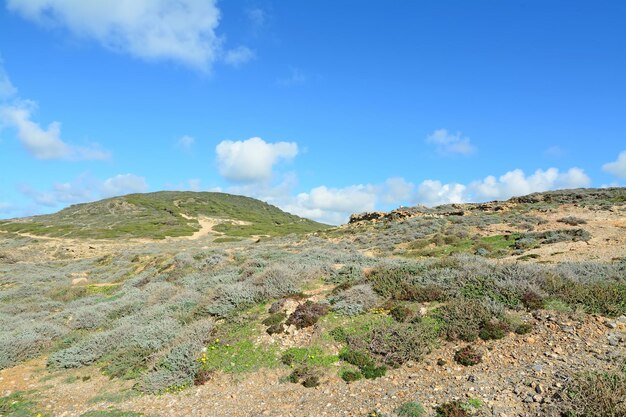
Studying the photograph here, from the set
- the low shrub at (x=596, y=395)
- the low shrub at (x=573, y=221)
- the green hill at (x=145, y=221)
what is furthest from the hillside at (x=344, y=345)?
the green hill at (x=145, y=221)

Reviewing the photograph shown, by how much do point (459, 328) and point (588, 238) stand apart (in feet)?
67.9

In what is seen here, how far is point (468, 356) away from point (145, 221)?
107 m

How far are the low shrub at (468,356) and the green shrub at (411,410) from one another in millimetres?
2348

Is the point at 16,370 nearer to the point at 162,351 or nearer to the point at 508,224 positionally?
the point at 162,351

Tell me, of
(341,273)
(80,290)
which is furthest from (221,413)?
(80,290)

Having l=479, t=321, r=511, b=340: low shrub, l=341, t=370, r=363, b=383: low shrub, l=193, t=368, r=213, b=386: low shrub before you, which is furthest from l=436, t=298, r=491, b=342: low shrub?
l=193, t=368, r=213, b=386: low shrub

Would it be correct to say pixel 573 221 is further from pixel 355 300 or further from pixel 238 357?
pixel 238 357

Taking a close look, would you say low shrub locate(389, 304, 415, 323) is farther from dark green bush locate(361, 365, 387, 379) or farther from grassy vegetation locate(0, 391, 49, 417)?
grassy vegetation locate(0, 391, 49, 417)

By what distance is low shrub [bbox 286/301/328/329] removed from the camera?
13.9 m

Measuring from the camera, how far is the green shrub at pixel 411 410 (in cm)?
879

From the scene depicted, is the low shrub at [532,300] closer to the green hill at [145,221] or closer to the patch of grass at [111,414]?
the patch of grass at [111,414]

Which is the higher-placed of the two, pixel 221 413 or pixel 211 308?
pixel 211 308

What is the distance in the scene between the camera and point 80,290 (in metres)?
27.9

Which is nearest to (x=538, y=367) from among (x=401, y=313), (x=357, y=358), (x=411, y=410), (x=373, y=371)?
(x=411, y=410)
